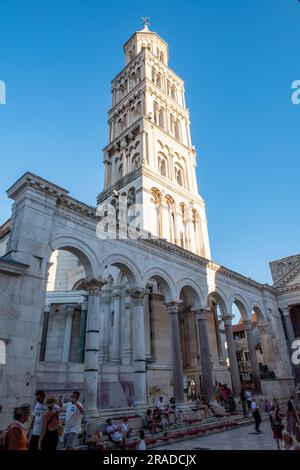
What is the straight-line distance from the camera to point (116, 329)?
70.3ft

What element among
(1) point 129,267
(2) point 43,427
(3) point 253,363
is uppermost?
(1) point 129,267

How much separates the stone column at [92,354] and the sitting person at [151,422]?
2.23 m

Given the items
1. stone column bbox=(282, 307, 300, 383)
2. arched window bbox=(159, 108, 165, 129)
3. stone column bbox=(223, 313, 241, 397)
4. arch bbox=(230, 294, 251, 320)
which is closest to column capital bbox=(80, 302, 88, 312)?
stone column bbox=(223, 313, 241, 397)

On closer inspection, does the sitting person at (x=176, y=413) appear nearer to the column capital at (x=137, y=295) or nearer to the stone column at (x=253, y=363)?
the column capital at (x=137, y=295)

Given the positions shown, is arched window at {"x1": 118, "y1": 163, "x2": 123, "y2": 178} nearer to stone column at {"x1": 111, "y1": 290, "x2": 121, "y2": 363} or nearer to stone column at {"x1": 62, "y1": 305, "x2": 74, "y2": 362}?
stone column at {"x1": 111, "y1": 290, "x2": 121, "y2": 363}

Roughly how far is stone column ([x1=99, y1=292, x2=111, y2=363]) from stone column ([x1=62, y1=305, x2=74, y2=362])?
2.35 meters

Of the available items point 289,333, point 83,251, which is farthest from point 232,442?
point 289,333

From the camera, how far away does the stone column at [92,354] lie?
1302 cm

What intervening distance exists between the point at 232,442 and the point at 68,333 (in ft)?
46.2

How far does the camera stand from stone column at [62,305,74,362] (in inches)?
872

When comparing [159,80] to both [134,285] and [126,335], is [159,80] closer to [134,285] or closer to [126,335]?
[134,285]
